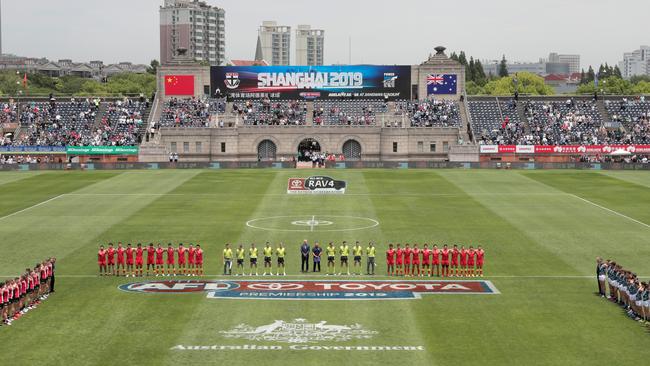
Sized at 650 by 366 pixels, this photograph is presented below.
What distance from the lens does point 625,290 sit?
34.9 meters

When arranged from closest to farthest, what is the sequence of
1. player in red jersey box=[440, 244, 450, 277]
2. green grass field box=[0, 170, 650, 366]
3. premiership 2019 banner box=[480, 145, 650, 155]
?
green grass field box=[0, 170, 650, 366] → player in red jersey box=[440, 244, 450, 277] → premiership 2019 banner box=[480, 145, 650, 155]

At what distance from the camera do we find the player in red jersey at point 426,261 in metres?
41.6

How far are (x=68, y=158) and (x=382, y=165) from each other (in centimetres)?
3917

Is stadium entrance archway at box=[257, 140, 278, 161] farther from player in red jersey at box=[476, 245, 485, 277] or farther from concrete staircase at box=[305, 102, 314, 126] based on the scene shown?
player in red jersey at box=[476, 245, 485, 277]

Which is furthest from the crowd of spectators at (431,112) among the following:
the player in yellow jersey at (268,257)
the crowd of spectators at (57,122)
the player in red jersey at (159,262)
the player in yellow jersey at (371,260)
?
the player in red jersey at (159,262)

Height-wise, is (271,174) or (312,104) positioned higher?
(312,104)

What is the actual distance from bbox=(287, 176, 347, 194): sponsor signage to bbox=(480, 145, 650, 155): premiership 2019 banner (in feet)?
132

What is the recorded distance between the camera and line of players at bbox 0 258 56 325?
108ft

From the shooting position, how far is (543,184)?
3339 inches

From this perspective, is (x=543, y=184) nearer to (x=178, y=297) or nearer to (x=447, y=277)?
(x=447, y=277)

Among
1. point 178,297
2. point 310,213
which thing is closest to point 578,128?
point 310,213

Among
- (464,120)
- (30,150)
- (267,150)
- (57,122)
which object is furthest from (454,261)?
(57,122)

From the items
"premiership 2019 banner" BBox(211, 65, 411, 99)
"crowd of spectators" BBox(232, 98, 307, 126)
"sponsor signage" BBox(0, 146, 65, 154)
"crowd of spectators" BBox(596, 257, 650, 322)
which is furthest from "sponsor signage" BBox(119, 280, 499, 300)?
"premiership 2019 banner" BBox(211, 65, 411, 99)

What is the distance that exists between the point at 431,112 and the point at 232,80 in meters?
27.2
